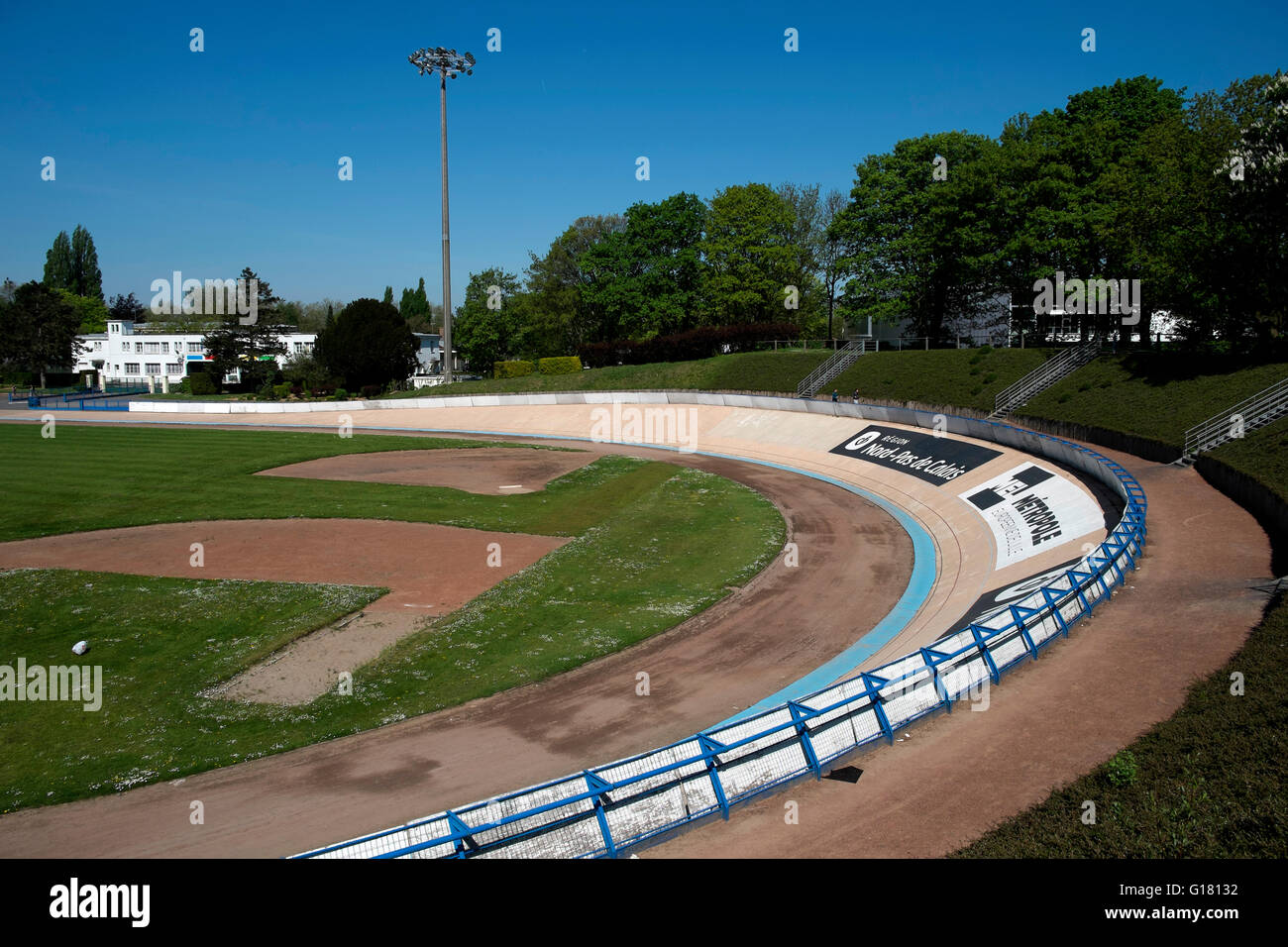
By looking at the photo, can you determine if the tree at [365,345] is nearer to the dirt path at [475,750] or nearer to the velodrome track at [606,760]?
the dirt path at [475,750]

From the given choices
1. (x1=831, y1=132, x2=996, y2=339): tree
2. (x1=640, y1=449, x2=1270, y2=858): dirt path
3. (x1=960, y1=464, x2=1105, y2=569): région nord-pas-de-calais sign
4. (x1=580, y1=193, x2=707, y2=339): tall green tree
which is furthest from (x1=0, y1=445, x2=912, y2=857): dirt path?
(x1=580, y1=193, x2=707, y2=339): tall green tree

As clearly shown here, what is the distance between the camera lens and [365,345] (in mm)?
86188

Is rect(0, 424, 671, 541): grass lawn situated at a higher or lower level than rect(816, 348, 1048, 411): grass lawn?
lower

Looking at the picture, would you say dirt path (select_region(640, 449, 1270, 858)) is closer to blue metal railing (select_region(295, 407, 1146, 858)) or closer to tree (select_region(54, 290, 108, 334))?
blue metal railing (select_region(295, 407, 1146, 858))

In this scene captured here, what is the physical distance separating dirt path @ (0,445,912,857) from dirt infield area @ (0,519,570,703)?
372 centimetres

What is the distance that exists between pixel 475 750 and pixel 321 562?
594 inches

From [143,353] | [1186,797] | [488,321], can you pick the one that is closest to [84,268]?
[143,353]

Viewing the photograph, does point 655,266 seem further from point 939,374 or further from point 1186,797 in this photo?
point 1186,797

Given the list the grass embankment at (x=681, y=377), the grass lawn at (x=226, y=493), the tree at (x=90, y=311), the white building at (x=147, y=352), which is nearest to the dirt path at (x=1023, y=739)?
the grass lawn at (x=226, y=493)

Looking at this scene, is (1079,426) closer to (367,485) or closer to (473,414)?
(367,485)

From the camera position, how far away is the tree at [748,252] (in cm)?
8456

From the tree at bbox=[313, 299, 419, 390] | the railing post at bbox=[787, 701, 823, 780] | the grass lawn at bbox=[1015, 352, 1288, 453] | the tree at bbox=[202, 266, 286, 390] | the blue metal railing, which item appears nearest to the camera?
the blue metal railing

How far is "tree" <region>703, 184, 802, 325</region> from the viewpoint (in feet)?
277
